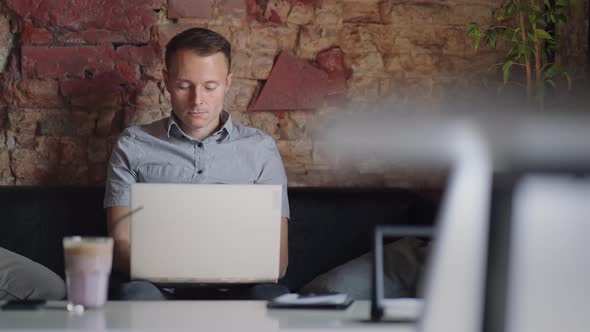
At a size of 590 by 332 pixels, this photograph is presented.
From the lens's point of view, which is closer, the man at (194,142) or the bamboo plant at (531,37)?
the man at (194,142)

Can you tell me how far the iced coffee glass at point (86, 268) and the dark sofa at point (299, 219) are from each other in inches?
52.8

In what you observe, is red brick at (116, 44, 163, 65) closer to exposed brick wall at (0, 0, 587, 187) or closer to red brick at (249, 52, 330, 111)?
exposed brick wall at (0, 0, 587, 187)

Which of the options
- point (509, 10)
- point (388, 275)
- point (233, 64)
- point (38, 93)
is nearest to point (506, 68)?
point (509, 10)

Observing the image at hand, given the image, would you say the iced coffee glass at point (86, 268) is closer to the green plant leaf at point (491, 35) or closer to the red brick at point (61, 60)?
the red brick at point (61, 60)

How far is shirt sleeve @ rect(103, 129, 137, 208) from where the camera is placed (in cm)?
262

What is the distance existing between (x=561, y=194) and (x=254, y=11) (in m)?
2.76

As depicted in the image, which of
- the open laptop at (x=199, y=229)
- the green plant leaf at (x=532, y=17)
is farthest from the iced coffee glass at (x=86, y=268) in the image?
the green plant leaf at (x=532, y=17)

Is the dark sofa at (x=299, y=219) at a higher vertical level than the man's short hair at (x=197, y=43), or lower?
lower

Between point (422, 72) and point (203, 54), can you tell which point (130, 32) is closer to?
point (203, 54)

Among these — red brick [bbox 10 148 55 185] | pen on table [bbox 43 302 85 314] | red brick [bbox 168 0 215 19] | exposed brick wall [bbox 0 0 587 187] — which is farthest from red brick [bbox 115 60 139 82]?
pen on table [bbox 43 302 85 314]

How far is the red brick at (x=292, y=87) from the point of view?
3.11 meters

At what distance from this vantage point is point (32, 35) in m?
3.04

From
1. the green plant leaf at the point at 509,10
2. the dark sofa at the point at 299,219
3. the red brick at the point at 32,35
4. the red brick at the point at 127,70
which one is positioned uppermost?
the green plant leaf at the point at 509,10

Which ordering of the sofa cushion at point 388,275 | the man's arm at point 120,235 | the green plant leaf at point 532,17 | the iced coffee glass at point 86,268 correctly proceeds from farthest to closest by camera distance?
the green plant leaf at point 532,17, the sofa cushion at point 388,275, the man's arm at point 120,235, the iced coffee glass at point 86,268
